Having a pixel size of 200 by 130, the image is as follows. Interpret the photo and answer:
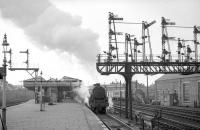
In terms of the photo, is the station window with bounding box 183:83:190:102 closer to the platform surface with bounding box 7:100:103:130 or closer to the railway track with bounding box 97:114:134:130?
the platform surface with bounding box 7:100:103:130

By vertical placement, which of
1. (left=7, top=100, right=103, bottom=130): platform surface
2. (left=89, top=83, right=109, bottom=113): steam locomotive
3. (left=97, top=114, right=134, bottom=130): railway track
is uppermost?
(left=89, top=83, right=109, bottom=113): steam locomotive

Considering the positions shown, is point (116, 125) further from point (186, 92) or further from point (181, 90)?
point (181, 90)

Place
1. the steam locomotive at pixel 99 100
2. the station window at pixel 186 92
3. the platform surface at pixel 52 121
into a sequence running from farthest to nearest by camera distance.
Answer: the station window at pixel 186 92, the steam locomotive at pixel 99 100, the platform surface at pixel 52 121

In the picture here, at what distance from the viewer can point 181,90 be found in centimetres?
5972

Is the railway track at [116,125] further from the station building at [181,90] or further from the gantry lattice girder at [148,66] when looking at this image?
the station building at [181,90]

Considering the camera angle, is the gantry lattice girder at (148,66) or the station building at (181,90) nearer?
the gantry lattice girder at (148,66)

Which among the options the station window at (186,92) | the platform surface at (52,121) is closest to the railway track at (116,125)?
the platform surface at (52,121)

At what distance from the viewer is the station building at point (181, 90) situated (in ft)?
176

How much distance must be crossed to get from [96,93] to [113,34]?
870 cm

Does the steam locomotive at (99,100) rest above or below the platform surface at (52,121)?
above

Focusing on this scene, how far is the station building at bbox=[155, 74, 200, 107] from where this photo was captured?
176 ft

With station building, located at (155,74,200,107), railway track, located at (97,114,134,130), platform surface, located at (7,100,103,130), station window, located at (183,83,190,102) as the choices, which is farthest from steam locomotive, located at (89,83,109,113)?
station window, located at (183,83,190,102)

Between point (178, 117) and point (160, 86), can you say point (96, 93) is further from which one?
point (160, 86)

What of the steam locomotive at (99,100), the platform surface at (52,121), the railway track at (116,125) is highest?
the steam locomotive at (99,100)
